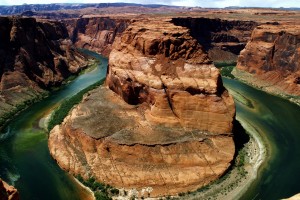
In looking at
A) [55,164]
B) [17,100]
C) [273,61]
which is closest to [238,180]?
[55,164]

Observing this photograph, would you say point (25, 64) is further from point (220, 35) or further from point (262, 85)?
point (220, 35)

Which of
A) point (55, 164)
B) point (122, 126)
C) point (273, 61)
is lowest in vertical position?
point (55, 164)

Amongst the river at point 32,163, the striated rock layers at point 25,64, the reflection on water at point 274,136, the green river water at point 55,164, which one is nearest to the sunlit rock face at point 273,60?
the reflection on water at point 274,136

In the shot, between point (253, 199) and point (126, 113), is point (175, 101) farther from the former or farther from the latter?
point (253, 199)

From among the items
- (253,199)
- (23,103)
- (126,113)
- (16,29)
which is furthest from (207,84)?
(16,29)

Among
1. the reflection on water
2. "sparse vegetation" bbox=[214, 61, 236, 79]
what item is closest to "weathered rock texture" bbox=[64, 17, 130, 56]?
"sparse vegetation" bbox=[214, 61, 236, 79]

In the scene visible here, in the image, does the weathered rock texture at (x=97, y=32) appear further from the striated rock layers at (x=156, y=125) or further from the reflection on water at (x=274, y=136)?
the striated rock layers at (x=156, y=125)
